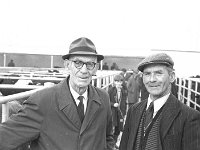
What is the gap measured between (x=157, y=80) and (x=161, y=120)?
26cm

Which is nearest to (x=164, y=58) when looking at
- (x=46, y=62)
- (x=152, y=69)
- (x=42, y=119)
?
(x=152, y=69)

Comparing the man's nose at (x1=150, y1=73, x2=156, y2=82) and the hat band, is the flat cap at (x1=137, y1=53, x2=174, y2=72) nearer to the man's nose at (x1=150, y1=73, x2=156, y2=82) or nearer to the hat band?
the man's nose at (x1=150, y1=73, x2=156, y2=82)

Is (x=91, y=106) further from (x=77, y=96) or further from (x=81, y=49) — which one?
(x=81, y=49)

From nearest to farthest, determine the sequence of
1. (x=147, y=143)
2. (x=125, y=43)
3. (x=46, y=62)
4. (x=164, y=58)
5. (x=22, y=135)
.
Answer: (x=22, y=135)
(x=147, y=143)
(x=164, y=58)
(x=46, y=62)
(x=125, y=43)

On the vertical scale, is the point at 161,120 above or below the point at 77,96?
below

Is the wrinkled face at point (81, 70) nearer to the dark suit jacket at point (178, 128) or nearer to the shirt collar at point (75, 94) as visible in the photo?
the shirt collar at point (75, 94)

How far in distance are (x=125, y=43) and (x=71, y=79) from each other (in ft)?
68.8

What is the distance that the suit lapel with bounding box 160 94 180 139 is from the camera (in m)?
1.76

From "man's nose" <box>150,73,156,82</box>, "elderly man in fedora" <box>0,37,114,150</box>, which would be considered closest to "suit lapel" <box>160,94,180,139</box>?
"man's nose" <box>150,73,156,82</box>

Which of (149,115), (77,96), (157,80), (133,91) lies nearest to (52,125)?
(77,96)

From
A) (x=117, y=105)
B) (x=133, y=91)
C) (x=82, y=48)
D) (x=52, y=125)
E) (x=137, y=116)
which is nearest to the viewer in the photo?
(x=52, y=125)

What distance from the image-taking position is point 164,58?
1.90 meters

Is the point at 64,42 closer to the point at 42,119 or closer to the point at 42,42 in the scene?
the point at 42,42

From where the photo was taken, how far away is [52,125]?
1.74 metres
